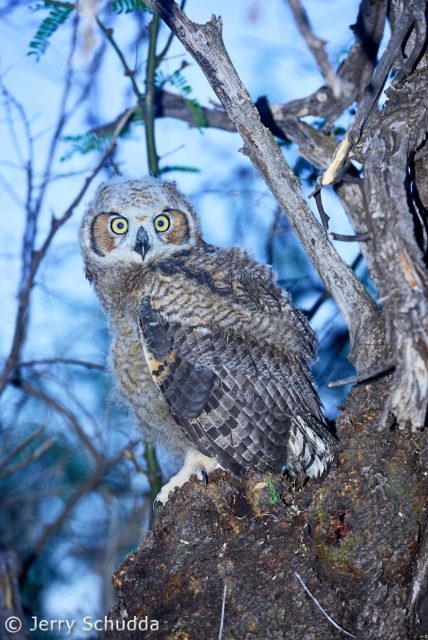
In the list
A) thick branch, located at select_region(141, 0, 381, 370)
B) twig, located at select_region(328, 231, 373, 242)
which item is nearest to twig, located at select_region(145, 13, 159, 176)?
thick branch, located at select_region(141, 0, 381, 370)

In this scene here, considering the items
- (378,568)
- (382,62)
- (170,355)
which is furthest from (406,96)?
(378,568)

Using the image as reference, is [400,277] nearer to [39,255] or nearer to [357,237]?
[357,237]

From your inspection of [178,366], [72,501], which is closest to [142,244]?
[178,366]

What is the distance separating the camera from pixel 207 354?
2.09m

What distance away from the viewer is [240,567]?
1.83 metres

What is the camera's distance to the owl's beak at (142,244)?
240cm

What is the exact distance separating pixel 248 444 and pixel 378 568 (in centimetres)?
56

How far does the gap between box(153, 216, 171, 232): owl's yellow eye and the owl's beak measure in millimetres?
91

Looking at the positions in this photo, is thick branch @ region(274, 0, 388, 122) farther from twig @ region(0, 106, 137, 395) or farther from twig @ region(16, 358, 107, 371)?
twig @ region(16, 358, 107, 371)

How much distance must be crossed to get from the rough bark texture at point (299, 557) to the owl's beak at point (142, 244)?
3.28 ft

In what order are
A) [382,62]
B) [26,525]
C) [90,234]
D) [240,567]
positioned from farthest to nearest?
1. [26,525]
2. [90,234]
3. [240,567]
4. [382,62]

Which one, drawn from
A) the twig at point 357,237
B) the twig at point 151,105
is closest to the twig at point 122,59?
the twig at point 151,105

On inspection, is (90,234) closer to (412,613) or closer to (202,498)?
(202,498)

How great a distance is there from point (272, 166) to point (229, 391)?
32.3 inches
